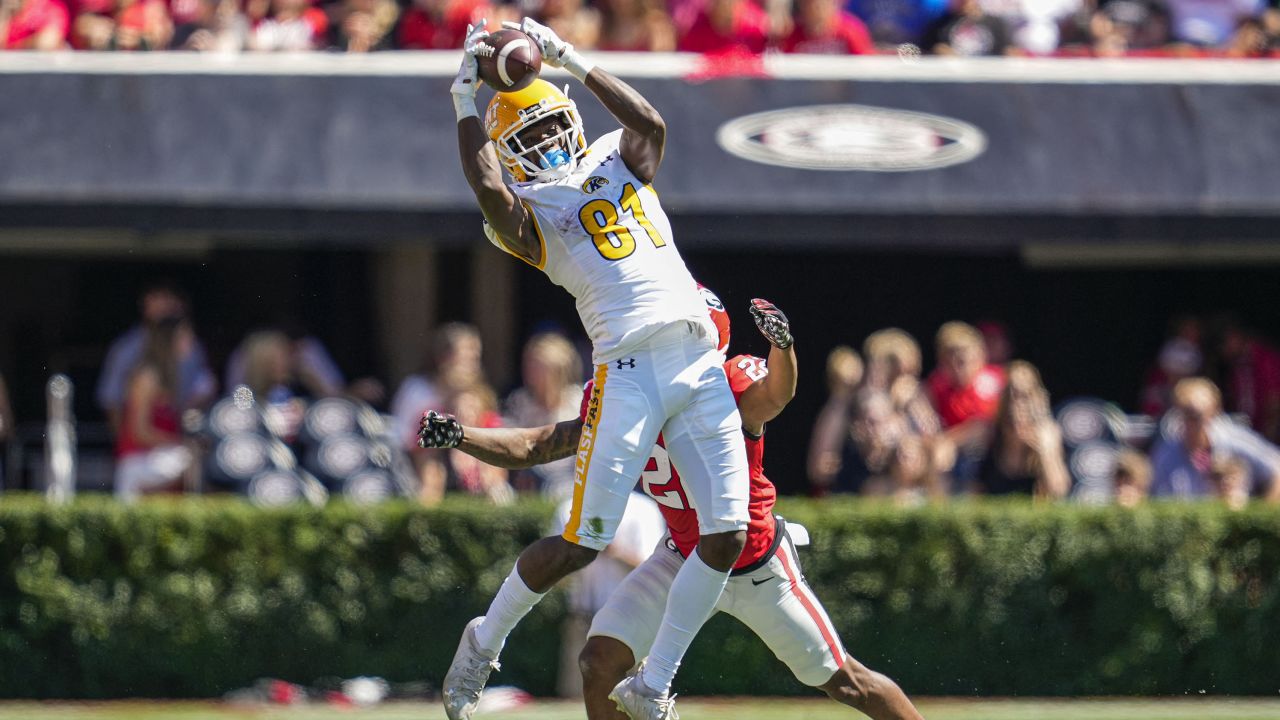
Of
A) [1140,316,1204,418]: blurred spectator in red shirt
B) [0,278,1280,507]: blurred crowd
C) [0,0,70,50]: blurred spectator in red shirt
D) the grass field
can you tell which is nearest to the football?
the grass field

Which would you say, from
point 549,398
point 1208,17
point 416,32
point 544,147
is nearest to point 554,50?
point 544,147

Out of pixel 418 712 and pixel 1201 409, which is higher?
pixel 1201 409

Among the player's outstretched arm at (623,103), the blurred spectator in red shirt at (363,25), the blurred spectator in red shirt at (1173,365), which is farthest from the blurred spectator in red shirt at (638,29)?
the player's outstretched arm at (623,103)

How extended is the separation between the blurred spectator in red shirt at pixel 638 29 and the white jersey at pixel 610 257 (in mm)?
6506

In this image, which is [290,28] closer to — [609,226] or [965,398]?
[965,398]

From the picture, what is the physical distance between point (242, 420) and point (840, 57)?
4.88 m

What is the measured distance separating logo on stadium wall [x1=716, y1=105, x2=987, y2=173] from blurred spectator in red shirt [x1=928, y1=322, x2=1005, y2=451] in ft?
4.45

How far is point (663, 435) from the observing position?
6441 millimetres

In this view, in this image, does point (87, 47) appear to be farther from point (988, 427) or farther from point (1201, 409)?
point (1201, 409)

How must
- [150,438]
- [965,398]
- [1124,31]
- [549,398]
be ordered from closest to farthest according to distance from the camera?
[549,398]
[150,438]
[965,398]
[1124,31]

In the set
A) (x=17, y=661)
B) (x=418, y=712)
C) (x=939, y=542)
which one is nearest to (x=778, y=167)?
(x=939, y=542)

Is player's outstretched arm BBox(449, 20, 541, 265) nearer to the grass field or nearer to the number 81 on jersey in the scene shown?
the number 81 on jersey

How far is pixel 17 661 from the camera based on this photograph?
33.6ft

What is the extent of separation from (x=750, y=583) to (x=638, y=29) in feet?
23.6
